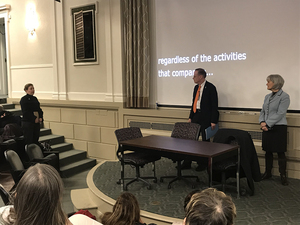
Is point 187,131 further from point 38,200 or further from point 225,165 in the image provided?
→ point 38,200

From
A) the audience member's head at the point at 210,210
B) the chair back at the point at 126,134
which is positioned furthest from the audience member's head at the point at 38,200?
the chair back at the point at 126,134

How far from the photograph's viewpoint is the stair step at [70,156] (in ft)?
21.6

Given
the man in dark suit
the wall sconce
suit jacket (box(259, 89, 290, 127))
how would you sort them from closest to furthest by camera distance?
suit jacket (box(259, 89, 290, 127)) → the man in dark suit → the wall sconce

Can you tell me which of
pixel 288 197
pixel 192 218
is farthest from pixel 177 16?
pixel 192 218

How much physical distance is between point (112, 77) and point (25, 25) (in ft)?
9.74

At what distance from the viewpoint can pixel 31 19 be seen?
309 inches

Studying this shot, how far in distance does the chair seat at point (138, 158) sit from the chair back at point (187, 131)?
609mm

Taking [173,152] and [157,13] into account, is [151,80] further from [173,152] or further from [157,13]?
[173,152]

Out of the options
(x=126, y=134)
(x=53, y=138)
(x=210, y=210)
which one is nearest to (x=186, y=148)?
(x=126, y=134)

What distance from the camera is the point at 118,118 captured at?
22.0 feet

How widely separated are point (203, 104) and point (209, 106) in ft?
0.33

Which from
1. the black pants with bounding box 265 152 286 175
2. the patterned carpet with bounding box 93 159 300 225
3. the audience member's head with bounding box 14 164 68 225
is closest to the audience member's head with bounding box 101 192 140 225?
the audience member's head with bounding box 14 164 68 225

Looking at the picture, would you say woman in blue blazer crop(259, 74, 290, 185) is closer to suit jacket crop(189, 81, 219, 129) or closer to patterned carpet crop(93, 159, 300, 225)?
patterned carpet crop(93, 159, 300, 225)

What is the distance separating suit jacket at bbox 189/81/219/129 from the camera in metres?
5.20
